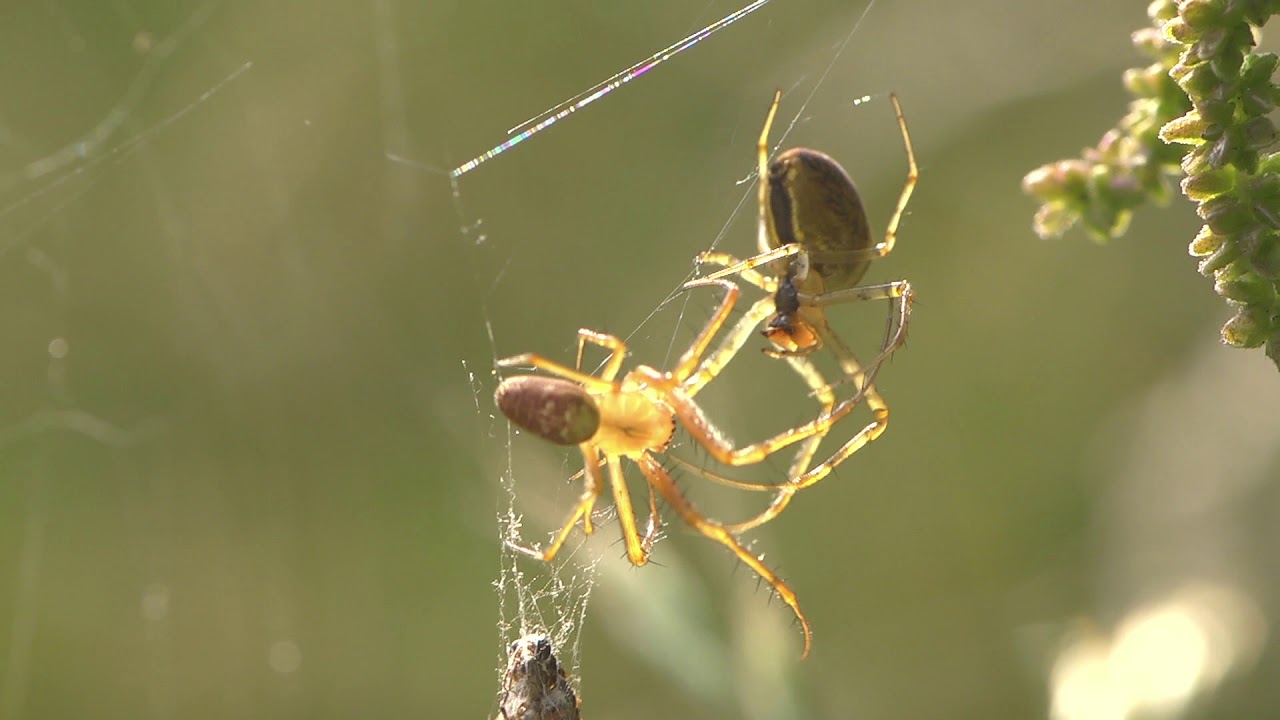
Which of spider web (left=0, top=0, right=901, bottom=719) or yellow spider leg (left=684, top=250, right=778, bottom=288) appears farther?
spider web (left=0, top=0, right=901, bottom=719)

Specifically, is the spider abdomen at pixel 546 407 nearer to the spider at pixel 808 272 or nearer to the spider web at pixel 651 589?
the spider web at pixel 651 589

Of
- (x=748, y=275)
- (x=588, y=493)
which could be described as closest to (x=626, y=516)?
(x=588, y=493)

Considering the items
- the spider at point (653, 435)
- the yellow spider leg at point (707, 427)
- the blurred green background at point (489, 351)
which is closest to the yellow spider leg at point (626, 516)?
the spider at point (653, 435)

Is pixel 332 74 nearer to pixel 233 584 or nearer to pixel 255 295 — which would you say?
pixel 255 295

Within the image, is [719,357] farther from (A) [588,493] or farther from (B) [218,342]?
(B) [218,342]

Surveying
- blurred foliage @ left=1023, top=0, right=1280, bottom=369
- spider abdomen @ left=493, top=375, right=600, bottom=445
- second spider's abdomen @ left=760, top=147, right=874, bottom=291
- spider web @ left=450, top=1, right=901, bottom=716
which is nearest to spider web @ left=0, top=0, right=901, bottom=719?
spider web @ left=450, top=1, right=901, bottom=716

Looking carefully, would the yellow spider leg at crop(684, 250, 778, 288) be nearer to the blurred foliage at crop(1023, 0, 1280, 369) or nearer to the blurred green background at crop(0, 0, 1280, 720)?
the blurred green background at crop(0, 0, 1280, 720)
